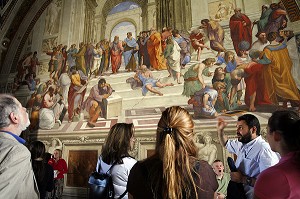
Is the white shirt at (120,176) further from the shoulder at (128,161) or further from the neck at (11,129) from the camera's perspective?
the neck at (11,129)

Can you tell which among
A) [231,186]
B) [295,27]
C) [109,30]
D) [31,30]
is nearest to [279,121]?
[231,186]

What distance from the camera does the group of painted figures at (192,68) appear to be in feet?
21.2

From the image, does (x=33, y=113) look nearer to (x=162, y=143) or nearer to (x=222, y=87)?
(x=222, y=87)

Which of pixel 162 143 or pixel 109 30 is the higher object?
pixel 109 30

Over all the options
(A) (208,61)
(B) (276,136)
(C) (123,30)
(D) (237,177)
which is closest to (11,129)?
(B) (276,136)

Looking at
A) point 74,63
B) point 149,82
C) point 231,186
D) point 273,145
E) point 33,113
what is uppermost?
point 74,63

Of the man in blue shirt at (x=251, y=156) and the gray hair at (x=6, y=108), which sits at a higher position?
the gray hair at (x=6, y=108)

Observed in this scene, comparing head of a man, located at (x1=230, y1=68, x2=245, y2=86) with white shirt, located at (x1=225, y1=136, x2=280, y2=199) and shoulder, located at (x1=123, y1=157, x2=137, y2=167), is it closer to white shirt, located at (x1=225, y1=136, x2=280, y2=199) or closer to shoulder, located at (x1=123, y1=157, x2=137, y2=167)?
white shirt, located at (x1=225, y1=136, x2=280, y2=199)

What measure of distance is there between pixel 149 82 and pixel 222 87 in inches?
87.9

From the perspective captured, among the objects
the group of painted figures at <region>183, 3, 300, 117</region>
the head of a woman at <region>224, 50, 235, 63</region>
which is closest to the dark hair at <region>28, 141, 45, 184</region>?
the group of painted figures at <region>183, 3, 300, 117</region>

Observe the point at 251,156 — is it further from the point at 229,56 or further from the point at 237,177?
the point at 229,56

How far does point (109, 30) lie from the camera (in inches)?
346

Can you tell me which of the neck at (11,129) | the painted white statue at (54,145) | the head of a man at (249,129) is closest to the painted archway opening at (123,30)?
the painted white statue at (54,145)

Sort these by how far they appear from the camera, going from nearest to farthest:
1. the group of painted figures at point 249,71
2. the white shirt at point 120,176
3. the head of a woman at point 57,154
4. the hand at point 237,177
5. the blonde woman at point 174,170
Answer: the blonde woman at point 174,170 → the white shirt at point 120,176 → the hand at point 237,177 → the group of painted figures at point 249,71 → the head of a woman at point 57,154
